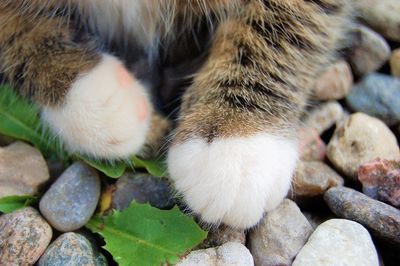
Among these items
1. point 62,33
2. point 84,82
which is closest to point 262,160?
point 84,82

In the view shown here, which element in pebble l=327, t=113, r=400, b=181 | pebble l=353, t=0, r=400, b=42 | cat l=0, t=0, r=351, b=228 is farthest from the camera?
pebble l=353, t=0, r=400, b=42

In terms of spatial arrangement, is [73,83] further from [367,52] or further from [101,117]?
[367,52]

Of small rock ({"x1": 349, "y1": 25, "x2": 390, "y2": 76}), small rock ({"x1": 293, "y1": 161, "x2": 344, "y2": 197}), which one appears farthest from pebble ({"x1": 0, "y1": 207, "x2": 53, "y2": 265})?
small rock ({"x1": 349, "y1": 25, "x2": 390, "y2": 76})

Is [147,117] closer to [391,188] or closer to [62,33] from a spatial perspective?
[62,33]

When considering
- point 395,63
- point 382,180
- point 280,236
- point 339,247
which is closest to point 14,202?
point 280,236

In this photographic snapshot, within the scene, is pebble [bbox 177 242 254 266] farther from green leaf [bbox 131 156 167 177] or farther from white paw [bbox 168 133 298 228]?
green leaf [bbox 131 156 167 177]
